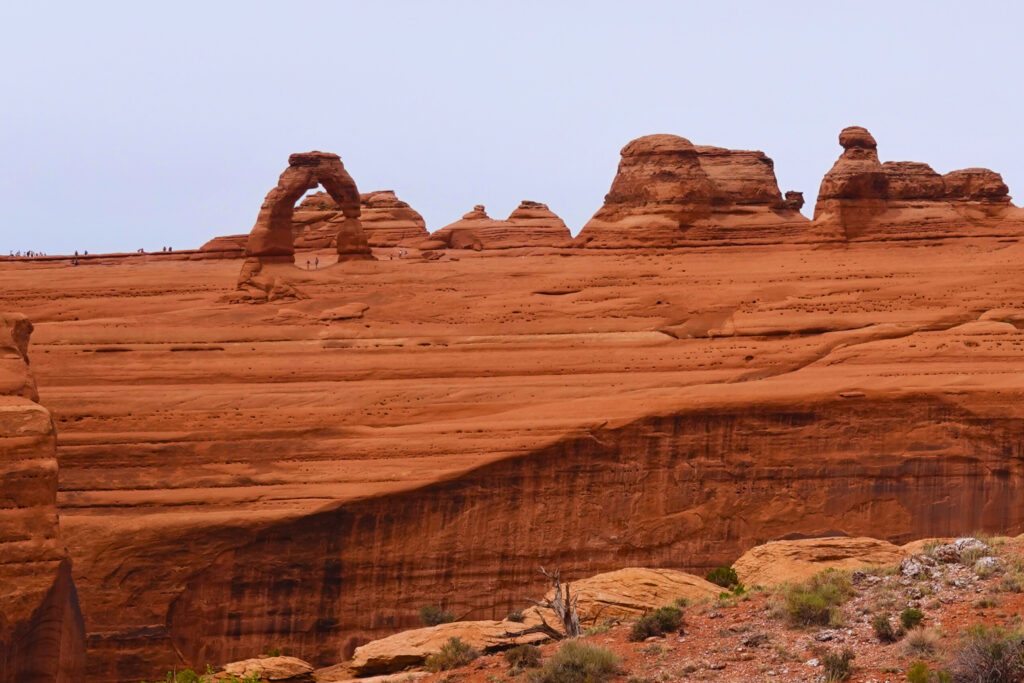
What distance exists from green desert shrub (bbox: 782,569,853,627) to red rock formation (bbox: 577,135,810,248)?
83.3ft

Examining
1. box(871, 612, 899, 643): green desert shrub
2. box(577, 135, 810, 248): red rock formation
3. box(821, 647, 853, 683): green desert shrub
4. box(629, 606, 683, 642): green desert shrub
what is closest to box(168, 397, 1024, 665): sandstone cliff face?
box(577, 135, 810, 248): red rock formation

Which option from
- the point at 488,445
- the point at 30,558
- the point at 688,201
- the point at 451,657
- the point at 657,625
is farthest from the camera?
the point at 688,201

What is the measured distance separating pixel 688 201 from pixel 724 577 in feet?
57.6

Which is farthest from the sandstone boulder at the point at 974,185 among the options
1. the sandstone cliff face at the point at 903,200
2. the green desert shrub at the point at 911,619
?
the green desert shrub at the point at 911,619

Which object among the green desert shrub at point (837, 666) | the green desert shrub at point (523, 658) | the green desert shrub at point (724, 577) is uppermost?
the green desert shrub at point (837, 666)

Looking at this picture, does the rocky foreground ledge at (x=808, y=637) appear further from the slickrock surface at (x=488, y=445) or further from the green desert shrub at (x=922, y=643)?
the slickrock surface at (x=488, y=445)

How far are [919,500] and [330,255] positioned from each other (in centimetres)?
3038

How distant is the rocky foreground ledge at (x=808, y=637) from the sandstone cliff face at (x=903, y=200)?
24.2 m

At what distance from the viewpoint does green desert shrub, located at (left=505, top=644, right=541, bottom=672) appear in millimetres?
21734

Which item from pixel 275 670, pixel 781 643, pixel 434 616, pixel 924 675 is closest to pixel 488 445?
pixel 434 616

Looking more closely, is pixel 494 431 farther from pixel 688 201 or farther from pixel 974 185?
pixel 974 185

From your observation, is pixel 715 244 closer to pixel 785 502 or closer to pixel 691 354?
pixel 691 354

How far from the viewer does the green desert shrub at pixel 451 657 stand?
76.5ft

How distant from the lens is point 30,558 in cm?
2202
